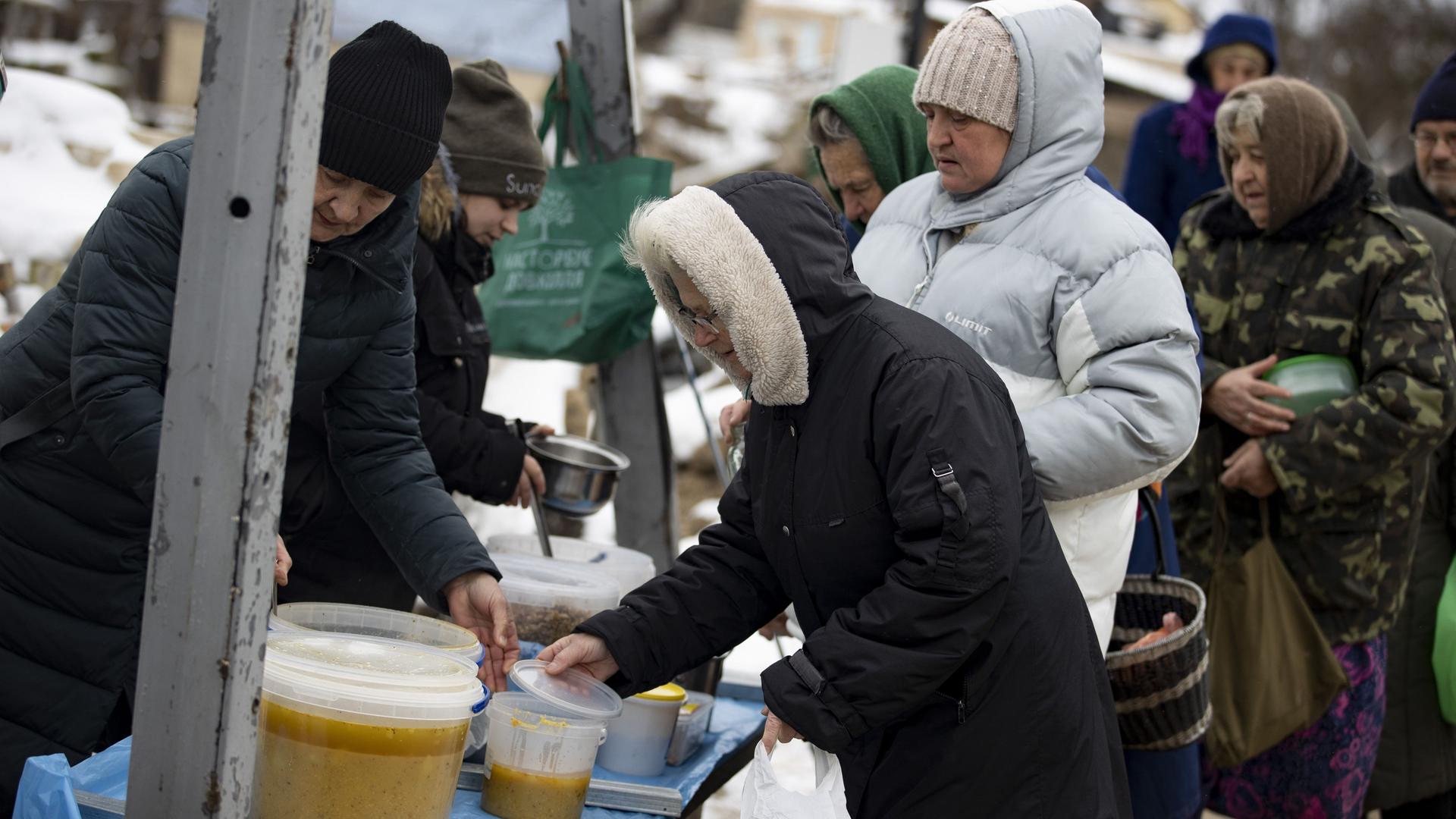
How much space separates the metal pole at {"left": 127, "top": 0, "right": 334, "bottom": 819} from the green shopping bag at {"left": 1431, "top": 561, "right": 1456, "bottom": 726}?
3.40m

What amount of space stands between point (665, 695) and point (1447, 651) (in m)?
2.44

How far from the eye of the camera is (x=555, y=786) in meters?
2.28

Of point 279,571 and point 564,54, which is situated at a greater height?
point 564,54

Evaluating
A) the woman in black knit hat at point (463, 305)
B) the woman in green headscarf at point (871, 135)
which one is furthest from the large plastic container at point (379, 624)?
the woman in green headscarf at point (871, 135)

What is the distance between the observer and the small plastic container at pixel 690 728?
282 cm

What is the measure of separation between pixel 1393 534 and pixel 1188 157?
1.96 m

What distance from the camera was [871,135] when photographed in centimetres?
352

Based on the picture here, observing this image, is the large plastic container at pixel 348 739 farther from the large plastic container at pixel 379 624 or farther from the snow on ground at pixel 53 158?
the snow on ground at pixel 53 158

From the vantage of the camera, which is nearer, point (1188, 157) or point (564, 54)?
point (564, 54)

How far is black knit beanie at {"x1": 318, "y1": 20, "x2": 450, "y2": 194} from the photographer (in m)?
2.31

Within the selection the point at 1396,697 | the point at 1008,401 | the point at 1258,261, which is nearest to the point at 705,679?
the point at 1008,401

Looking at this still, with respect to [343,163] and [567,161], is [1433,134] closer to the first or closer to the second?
[567,161]

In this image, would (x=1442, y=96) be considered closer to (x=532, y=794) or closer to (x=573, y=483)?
(x=573, y=483)

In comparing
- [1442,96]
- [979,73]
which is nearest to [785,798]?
[979,73]
